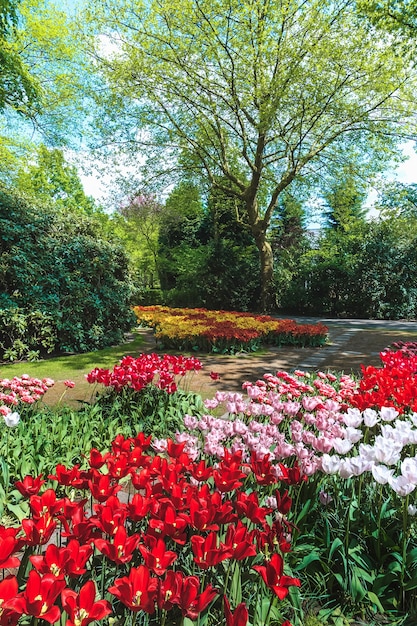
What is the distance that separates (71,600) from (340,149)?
691 inches

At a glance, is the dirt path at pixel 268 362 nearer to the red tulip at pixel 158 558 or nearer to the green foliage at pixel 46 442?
the green foliage at pixel 46 442

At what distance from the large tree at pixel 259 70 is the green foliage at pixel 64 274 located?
256 inches

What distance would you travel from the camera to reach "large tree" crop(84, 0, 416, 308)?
12242 mm

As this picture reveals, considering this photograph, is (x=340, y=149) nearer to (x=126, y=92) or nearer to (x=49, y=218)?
(x=126, y=92)

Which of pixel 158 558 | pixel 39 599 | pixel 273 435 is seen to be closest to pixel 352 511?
pixel 273 435

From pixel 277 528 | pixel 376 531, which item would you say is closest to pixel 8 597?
pixel 277 528

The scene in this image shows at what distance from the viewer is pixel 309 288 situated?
20.4 m

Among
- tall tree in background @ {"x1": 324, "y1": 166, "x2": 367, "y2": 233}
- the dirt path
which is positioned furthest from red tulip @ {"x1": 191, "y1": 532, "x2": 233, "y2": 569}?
tall tree in background @ {"x1": 324, "y1": 166, "x2": 367, "y2": 233}

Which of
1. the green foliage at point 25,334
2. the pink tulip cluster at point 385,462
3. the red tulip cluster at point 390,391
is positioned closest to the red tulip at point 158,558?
the pink tulip cluster at point 385,462

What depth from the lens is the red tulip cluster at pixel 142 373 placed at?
391 cm

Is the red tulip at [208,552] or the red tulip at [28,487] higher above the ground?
the red tulip at [28,487]

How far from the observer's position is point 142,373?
4094 millimetres

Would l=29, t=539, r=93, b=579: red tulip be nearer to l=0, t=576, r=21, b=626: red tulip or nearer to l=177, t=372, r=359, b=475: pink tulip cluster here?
l=0, t=576, r=21, b=626: red tulip

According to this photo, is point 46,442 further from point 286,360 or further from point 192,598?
point 286,360
